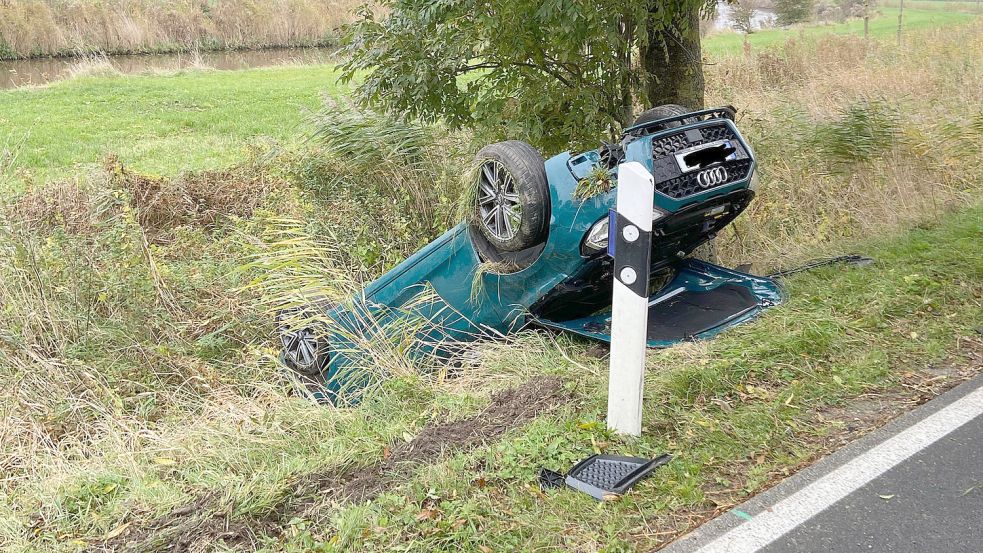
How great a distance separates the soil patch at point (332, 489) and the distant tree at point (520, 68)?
3236 millimetres

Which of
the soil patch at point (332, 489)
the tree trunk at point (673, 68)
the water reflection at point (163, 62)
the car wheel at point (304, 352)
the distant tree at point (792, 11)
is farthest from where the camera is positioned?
the water reflection at point (163, 62)

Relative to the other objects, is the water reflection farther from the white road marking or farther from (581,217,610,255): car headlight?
the white road marking

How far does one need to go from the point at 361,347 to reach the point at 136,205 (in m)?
5.82

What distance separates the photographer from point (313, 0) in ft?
116

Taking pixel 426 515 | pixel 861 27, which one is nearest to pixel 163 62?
pixel 861 27

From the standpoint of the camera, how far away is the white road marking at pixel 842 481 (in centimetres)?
274

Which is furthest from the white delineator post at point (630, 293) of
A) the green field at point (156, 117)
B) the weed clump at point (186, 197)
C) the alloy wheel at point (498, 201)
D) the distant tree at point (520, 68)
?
the green field at point (156, 117)

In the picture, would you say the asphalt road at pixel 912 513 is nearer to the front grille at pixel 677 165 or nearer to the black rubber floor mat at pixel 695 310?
the black rubber floor mat at pixel 695 310

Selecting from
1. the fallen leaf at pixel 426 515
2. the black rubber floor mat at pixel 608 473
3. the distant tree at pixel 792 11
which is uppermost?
the distant tree at pixel 792 11

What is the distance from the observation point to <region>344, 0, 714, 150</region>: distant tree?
20.2ft

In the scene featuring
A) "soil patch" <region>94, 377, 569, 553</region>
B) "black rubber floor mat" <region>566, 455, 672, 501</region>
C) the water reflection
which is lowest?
"soil patch" <region>94, 377, 569, 553</region>

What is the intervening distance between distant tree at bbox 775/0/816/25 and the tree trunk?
20.7 meters

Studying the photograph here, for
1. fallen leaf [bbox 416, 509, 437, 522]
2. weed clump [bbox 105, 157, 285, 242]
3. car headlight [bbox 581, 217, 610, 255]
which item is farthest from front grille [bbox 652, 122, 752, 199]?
→ weed clump [bbox 105, 157, 285, 242]

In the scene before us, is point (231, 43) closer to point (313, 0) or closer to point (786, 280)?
point (313, 0)
